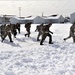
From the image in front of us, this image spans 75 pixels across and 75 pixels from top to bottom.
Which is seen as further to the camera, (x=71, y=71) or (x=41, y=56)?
(x=41, y=56)

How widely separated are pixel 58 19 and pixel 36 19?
25.4 ft

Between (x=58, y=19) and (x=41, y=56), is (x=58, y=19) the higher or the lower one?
the lower one

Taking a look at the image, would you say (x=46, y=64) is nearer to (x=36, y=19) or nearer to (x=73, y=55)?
(x=73, y=55)

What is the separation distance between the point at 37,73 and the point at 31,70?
1.16 ft

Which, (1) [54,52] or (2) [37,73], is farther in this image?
(1) [54,52]

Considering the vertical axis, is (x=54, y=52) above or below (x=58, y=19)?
above

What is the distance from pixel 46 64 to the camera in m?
7.95

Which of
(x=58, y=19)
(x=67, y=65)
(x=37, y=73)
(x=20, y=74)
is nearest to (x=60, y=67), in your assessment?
(x=67, y=65)

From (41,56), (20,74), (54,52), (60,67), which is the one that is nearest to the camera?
(20,74)

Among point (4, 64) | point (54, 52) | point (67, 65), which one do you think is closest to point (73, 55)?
point (54, 52)

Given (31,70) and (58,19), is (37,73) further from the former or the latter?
(58,19)

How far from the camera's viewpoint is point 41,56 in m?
9.35

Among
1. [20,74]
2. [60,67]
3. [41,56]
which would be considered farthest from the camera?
[41,56]

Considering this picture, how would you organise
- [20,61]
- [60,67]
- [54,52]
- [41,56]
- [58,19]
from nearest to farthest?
1. [60,67]
2. [20,61]
3. [41,56]
4. [54,52]
5. [58,19]
